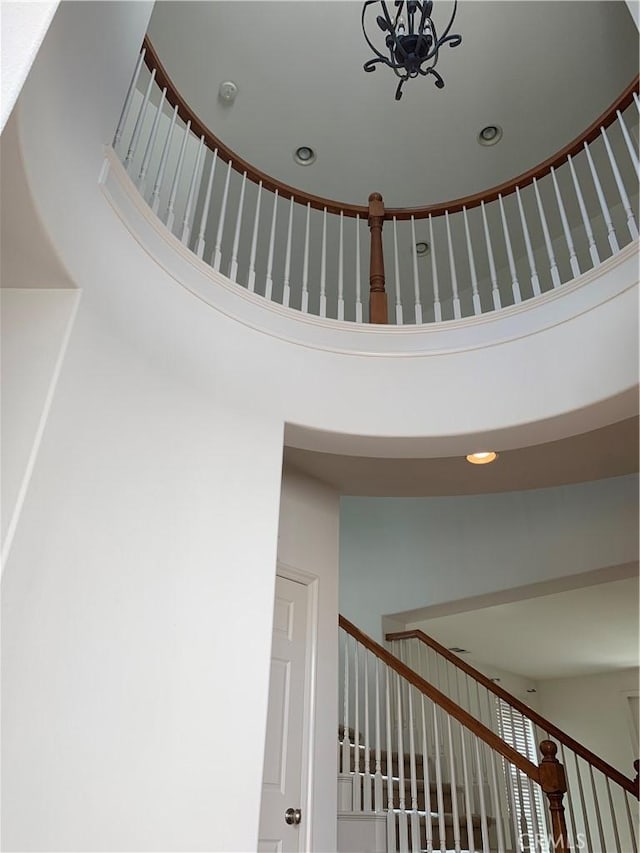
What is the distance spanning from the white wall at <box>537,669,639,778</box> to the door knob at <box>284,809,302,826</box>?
20.0 ft

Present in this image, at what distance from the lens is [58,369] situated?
6.91ft

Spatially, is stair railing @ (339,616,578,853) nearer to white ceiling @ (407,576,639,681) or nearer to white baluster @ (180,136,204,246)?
white ceiling @ (407,576,639,681)

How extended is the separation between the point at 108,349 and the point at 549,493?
3.75 meters

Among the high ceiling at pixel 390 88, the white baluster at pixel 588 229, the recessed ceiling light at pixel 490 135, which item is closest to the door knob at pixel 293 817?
the white baluster at pixel 588 229

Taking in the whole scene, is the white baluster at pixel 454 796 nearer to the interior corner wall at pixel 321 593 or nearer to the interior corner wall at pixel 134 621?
the interior corner wall at pixel 321 593

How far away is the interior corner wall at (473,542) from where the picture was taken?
4473mm

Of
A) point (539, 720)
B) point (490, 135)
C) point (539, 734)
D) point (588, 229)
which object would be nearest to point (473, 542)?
point (539, 720)

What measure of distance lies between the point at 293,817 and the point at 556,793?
1267mm

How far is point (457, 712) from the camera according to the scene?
11.1 ft

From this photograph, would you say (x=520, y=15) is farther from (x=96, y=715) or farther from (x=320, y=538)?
(x=96, y=715)

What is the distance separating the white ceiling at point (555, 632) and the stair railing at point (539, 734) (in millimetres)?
514

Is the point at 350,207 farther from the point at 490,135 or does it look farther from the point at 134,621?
the point at 134,621

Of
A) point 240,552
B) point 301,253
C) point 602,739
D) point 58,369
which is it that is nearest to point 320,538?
point 240,552

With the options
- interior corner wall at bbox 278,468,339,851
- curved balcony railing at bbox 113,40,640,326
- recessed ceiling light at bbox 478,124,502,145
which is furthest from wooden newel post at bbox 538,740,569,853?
recessed ceiling light at bbox 478,124,502,145
